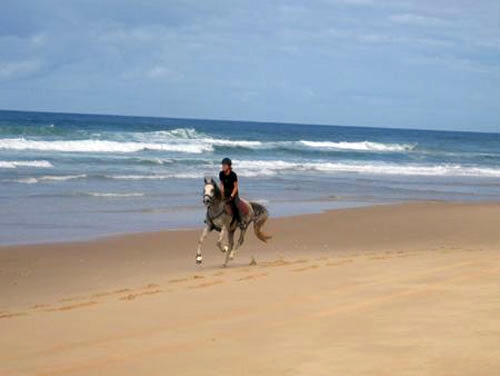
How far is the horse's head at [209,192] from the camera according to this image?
479 inches

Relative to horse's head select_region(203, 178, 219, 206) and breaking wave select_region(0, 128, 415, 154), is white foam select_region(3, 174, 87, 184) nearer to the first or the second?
horse's head select_region(203, 178, 219, 206)

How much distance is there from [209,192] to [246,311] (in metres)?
4.40

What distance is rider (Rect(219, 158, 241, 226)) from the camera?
40.6 ft

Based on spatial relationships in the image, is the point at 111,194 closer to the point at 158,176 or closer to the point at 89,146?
the point at 158,176

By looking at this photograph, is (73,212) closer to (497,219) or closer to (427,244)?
(427,244)

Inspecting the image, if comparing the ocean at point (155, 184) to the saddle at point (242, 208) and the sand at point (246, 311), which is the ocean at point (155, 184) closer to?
the sand at point (246, 311)

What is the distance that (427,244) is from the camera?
51.7 feet

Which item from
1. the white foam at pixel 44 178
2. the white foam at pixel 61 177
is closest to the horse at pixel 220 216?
the white foam at pixel 44 178

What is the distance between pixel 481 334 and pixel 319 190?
20.8 m

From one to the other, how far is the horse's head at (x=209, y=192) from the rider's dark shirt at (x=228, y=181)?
0.19 m

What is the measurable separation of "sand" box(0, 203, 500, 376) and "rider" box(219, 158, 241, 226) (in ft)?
2.94

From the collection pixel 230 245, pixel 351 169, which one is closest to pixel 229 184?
pixel 230 245

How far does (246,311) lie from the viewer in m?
7.96

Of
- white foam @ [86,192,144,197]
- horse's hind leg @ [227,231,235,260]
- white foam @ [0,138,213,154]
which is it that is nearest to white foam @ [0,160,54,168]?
white foam @ [0,138,213,154]
